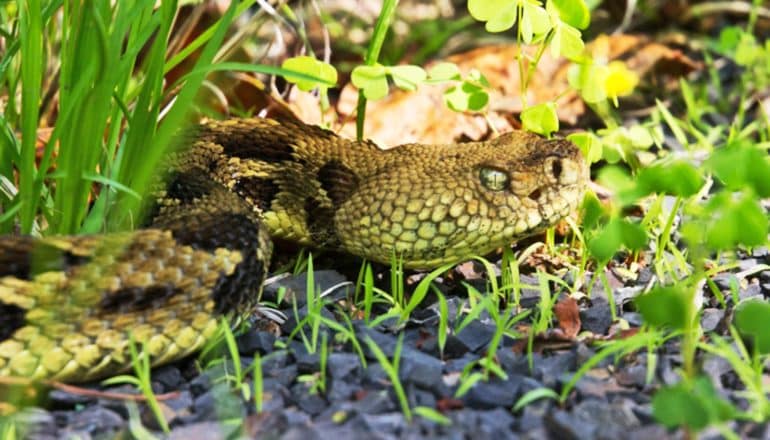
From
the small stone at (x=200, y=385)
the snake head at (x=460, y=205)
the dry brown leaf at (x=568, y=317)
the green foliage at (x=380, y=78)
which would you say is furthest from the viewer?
the green foliage at (x=380, y=78)

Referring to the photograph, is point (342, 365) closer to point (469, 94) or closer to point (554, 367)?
point (554, 367)

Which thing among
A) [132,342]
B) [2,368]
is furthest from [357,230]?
[2,368]

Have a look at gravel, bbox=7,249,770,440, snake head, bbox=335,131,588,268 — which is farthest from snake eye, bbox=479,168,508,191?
gravel, bbox=7,249,770,440

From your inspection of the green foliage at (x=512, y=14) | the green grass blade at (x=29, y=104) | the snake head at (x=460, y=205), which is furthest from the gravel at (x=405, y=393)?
the green foliage at (x=512, y=14)

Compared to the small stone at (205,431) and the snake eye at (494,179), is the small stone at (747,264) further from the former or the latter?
the small stone at (205,431)

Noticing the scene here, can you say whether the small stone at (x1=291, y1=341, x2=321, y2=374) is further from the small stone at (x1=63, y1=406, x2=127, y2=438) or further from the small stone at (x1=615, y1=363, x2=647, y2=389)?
the small stone at (x1=615, y1=363, x2=647, y2=389)

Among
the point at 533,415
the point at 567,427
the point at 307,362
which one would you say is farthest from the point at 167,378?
the point at 567,427

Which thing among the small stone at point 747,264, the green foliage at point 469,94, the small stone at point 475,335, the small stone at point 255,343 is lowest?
the small stone at point 255,343

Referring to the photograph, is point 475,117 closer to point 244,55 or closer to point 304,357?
point 244,55
